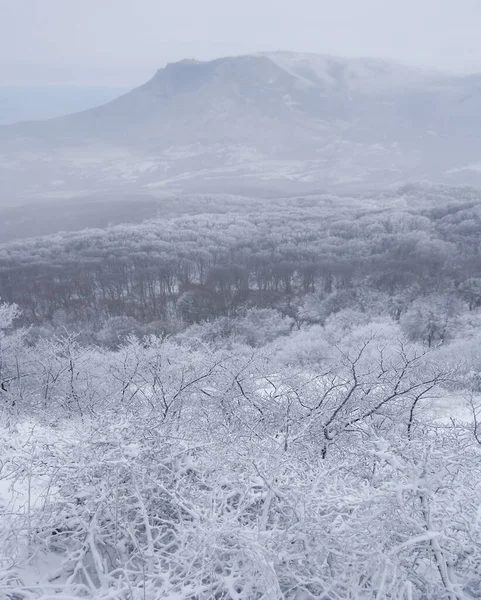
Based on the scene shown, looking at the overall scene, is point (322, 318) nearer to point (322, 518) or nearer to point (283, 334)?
point (283, 334)

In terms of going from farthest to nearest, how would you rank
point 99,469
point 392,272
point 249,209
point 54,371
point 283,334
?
point 249,209
point 392,272
point 283,334
point 54,371
point 99,469

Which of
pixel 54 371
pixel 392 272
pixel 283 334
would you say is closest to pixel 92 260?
pixel 283 334

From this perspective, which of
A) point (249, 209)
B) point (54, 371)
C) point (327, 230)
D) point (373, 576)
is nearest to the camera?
point (373, 576)

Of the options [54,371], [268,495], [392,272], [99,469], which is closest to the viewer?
[268,495]

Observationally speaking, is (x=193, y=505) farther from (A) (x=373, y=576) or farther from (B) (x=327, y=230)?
A: (B) (x=327, y=230)

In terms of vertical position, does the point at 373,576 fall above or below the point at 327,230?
above

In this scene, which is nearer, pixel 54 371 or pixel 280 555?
pixel 280 555

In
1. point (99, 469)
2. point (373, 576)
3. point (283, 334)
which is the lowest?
point (283, 334)

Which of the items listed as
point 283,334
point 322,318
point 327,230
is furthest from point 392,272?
point 327,230

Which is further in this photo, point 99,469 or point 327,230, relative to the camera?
point 327,230
